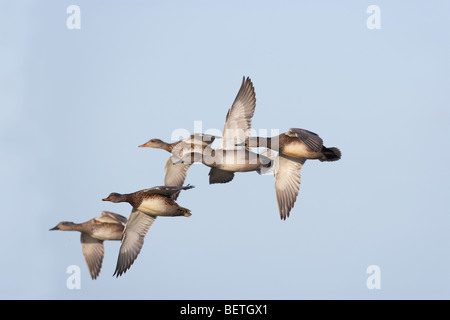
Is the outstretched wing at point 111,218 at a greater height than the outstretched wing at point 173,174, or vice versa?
the outstretched wing at point 173,174

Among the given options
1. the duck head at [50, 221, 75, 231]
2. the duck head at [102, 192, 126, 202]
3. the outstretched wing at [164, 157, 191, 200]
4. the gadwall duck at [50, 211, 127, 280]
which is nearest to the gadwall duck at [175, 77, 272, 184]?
Result: the duck head at [102, 192, 126, 202]

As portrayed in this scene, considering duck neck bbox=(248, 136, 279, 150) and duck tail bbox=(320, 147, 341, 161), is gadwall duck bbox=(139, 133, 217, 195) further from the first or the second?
duck tail bbox=(320, 147, 341, 161)

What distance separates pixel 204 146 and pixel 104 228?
3.91 m

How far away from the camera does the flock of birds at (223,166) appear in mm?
20766

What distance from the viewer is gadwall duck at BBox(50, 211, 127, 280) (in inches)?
919

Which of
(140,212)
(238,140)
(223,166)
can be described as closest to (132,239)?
(140,212)

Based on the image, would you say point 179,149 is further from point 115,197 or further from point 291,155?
point 291,155

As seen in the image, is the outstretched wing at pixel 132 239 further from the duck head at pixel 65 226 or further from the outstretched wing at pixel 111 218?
the duck head at pixel 65 226

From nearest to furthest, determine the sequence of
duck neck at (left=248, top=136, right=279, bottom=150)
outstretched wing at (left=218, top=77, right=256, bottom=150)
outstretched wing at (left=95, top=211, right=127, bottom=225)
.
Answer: outstretched wing at (left=218, top=77, right=256, bottom=150)
duck neck at (left=248, top=136, right=279, bottom=150)
outstretched wing at (left=95, top=211, right=127, bottom=225)

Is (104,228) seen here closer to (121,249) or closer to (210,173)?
(121,249)

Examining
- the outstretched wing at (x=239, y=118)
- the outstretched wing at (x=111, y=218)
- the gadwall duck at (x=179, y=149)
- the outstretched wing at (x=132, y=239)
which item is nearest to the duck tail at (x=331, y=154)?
the outstretched wing at (x=239, y=118)

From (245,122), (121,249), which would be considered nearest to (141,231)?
(121,249)

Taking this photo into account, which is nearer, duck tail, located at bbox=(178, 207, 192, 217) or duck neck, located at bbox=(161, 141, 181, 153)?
duck tail, located at bbox=(178, 207, 192, 217)

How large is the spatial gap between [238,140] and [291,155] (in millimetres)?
1382
